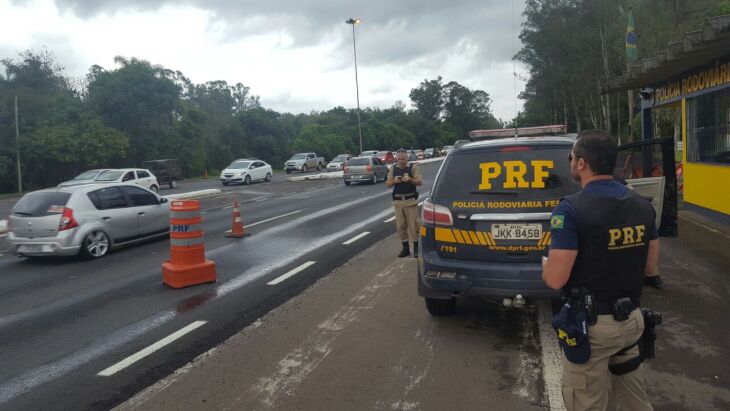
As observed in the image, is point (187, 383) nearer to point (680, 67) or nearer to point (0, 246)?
point (0, 246)

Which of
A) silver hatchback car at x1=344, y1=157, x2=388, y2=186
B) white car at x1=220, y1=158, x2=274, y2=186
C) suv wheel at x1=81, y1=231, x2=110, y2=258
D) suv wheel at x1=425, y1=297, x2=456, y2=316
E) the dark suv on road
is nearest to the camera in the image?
the dark suv on road

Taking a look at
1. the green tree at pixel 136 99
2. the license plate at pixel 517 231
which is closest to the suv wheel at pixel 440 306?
the license plate at pixel 517 231

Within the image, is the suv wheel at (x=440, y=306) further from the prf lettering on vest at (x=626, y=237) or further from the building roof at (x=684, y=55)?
the building roof at (x=684, y=55)

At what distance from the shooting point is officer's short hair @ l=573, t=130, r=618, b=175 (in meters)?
2.58

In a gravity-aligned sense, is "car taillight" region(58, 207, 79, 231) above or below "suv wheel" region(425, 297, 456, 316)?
above

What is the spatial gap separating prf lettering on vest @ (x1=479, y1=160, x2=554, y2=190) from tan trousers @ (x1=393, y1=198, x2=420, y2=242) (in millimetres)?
3950

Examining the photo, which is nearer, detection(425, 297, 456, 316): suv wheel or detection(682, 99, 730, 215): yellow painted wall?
detection(425, 297, 456, 316): suv wheel

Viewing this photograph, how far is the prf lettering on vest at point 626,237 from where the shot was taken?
2.53 metres

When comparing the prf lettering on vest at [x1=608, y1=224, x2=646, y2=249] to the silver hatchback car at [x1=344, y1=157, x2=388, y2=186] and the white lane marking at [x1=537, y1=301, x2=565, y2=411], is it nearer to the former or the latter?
the white lane marking at [x1=537, y1=301, x2=565, y2=411]

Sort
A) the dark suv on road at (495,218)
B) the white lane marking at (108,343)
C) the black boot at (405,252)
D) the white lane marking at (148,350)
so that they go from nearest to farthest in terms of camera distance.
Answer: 1. the white lane marking at (108,343)
2. the white lane marking at (148,350)
3. the dark suv on road at (495,218)
4. the black boot at (405,252)

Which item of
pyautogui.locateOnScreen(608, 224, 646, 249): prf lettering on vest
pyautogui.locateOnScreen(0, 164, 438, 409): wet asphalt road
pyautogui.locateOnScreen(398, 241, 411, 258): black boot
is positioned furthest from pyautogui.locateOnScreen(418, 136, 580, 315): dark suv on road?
pyautogui.locateOnScreen(398, 241, 411, 258): black boot

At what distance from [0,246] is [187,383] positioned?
1036 cm

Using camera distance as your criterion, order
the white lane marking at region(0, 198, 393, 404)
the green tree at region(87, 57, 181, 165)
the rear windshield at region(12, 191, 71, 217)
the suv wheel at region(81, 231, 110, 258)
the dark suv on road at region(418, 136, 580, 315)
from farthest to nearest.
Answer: the green tree at region(87, 57, 181, 165), the suv wheel at region(81, 231, 110, 258), the rear windshield at region(12, 191, 71, 217), the dark suv on road at region(418, 136, 580, 315), the white lane marking at region(0, 198, 393, 404)

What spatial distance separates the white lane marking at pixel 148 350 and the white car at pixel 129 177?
20553mm
